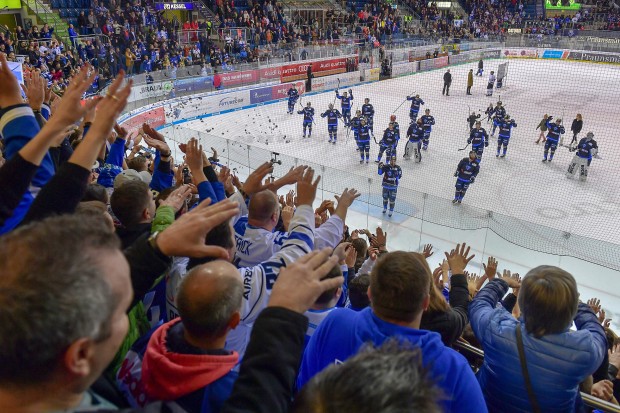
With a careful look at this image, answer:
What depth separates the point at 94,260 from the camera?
2.87 feet

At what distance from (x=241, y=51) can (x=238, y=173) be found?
12302mm

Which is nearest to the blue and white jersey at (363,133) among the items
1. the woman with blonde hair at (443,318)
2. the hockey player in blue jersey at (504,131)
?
the hockey player in blue jersey at (504,131)

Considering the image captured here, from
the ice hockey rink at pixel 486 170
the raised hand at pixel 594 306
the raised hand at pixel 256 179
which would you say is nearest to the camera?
the raised hand at pixel 256 179

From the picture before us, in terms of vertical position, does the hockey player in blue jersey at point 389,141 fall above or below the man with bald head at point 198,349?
below

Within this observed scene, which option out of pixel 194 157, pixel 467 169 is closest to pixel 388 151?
pixel 467 169

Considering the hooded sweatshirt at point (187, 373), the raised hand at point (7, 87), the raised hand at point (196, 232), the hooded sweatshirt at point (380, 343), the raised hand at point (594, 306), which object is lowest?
the raised hand at point (594, 306)

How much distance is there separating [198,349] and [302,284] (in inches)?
15.7

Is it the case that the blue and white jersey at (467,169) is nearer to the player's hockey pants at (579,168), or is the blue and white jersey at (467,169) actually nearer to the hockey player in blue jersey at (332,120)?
the player's hockey pants at (579,168)

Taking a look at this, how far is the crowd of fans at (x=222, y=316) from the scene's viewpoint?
82cm

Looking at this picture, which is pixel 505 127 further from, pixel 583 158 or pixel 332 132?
pixel 332 132

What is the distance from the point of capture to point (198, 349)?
4.26ft

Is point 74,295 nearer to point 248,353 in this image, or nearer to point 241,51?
point 248,353

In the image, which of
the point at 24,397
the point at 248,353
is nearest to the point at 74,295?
the point at 24,397

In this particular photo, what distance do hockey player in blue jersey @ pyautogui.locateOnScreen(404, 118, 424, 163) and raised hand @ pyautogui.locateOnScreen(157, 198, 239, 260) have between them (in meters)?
11.6
